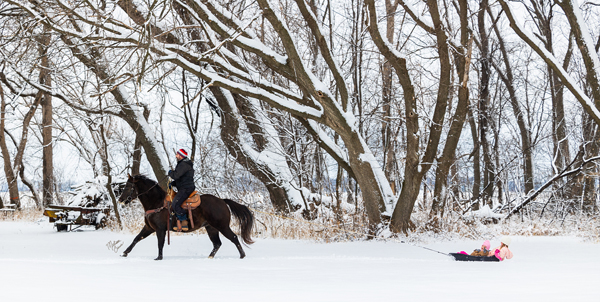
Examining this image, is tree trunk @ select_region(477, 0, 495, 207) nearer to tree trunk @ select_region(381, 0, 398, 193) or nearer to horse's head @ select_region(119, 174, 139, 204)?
tree trunk @ select_region(381, 0, 398, 193)

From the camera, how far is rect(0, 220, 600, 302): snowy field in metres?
4.63

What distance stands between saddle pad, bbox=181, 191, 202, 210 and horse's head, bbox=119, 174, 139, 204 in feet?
2.94

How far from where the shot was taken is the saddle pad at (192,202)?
861cm

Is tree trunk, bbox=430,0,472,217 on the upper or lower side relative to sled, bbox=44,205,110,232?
upper

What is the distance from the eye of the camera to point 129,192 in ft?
28.8

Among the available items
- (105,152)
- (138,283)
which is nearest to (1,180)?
(105,152)

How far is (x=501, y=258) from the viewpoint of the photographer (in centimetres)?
744

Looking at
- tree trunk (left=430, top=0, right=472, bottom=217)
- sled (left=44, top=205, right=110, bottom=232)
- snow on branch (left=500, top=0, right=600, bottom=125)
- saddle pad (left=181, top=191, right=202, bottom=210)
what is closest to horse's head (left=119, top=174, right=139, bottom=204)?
saddle pad (left=181, top=191, right=202, bottom=210)

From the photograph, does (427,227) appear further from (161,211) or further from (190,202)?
(161,211)

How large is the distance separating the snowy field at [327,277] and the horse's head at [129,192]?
3.38ft

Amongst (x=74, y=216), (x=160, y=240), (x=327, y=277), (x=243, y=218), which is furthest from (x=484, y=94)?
(x=327, y=277)

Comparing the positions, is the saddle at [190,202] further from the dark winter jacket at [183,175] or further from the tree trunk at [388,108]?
the tree trunk at [388,108]

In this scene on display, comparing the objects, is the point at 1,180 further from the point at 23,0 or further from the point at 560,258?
the point at 560,258

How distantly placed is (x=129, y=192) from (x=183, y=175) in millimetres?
965
